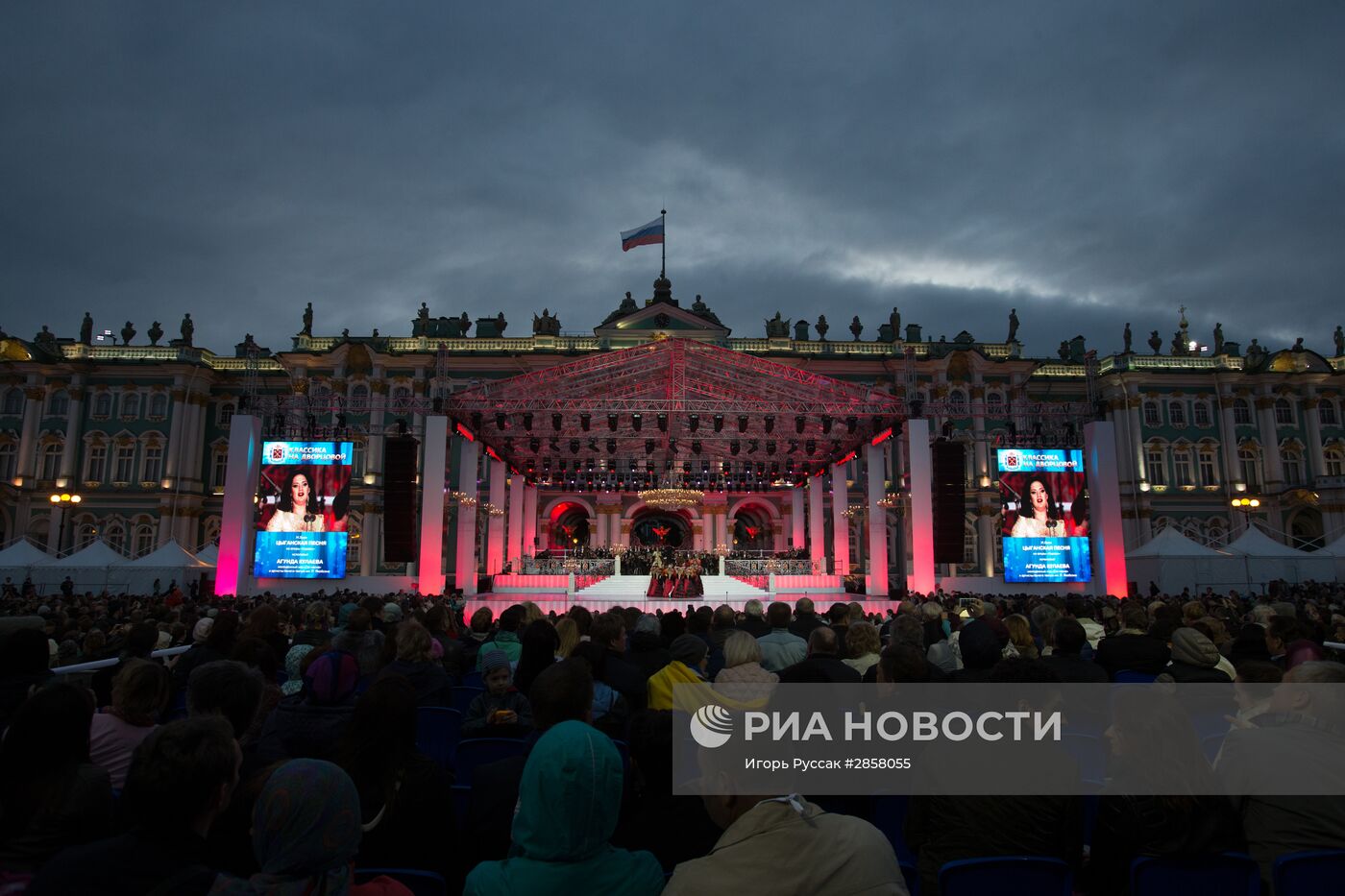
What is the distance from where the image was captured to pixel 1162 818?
315 cm

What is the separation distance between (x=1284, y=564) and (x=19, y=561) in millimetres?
43680

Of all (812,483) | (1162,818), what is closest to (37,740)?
(1162,818)

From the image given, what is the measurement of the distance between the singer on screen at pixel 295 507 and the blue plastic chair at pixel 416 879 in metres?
27.3

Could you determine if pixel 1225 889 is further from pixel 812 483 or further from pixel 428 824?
pixel 812 483

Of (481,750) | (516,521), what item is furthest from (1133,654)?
(516,521)

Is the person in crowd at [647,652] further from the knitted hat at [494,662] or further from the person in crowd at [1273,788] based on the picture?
the person in crowd at [1273,788]

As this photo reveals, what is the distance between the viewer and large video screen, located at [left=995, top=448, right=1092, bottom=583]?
1105 inches

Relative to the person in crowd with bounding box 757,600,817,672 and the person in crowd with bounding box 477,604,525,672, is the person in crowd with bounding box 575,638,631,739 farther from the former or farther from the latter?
the person in crowd with bounding box 757,600,817,672

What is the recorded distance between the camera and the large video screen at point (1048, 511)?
28.1 m

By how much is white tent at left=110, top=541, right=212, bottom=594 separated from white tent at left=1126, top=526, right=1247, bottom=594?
34.4 meters

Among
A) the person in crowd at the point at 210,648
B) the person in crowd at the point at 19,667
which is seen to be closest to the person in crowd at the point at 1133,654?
the person in crowd at the point at 210,648

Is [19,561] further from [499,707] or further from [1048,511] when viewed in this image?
[1048,511]

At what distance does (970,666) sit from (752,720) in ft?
8.20

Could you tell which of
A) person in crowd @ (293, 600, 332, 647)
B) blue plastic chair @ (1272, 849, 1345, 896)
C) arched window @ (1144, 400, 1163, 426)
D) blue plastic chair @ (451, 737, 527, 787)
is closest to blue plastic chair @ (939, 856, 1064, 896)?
blue plastic chair @ (1272, 849, 1345, 896)
